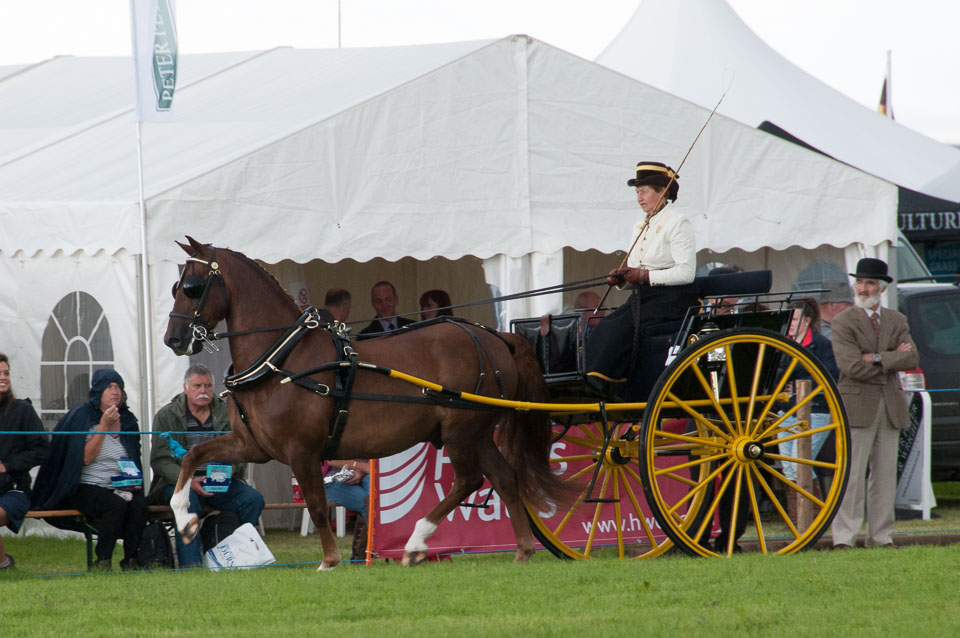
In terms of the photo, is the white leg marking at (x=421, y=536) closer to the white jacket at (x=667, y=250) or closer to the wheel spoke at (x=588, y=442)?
the wheel spoke at (x=588, y=442)

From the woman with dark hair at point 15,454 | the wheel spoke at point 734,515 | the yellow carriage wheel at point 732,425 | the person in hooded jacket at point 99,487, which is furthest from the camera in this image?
the person in hooded jacket at point 99,487

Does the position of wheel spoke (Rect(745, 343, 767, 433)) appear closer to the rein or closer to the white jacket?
the white jacket

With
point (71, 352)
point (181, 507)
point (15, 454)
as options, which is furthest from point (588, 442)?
point (71, 352)

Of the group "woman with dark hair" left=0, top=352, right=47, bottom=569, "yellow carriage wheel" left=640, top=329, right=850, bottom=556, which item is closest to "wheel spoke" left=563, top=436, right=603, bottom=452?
"yellow carriage wheel" left=640, top=329, right=850, bottom=556

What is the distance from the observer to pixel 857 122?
20531 millimetres

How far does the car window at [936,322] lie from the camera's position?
12.2m

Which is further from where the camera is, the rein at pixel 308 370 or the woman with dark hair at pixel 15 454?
the woman with dark hair at pixel 15 454

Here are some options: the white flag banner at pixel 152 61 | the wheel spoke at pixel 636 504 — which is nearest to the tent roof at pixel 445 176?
the white flag banner at pixel 152 61

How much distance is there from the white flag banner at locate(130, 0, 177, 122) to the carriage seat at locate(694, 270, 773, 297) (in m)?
4.76

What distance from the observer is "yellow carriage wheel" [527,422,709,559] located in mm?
8195

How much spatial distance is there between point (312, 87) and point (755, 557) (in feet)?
23.6

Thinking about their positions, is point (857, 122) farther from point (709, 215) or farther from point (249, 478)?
point (249, 478)

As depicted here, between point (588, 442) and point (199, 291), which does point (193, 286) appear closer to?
point (199, 291)

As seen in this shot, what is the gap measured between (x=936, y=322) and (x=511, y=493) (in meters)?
6.02
